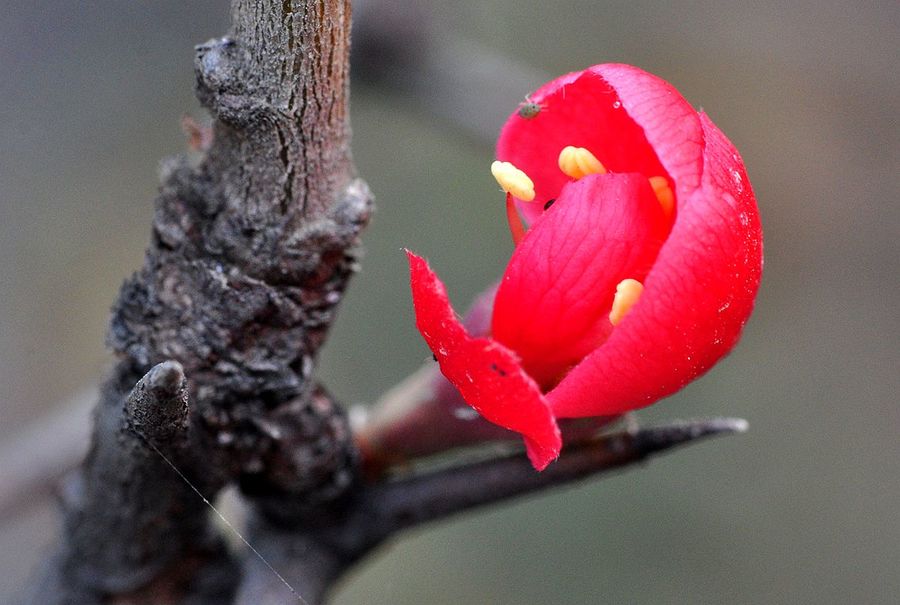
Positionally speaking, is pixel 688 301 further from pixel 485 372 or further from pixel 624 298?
pixel 485 372

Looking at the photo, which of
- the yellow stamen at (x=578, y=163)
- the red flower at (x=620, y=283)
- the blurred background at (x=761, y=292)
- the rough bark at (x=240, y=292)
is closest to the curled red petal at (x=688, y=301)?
the red flower at (x=620, y=283)

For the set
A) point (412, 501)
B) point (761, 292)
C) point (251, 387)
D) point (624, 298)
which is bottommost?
point (761, 292)

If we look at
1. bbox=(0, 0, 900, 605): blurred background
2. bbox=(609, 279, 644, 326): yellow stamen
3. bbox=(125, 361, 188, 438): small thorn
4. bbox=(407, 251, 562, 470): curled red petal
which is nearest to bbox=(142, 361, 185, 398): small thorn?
bbox=(125, 361, 188, 438): small thorn

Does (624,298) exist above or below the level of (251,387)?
above

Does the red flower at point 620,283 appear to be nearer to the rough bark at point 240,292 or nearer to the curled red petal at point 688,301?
the curled red petal at point 688,301

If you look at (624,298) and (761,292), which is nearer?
(624,298)

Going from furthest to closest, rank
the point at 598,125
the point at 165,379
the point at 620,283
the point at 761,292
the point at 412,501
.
→ the point at 761,292 < the point at 412,501 < the point at 598,125 < the point at 620,283 < the point at 165,379

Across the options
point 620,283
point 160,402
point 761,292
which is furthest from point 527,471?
point 761,292

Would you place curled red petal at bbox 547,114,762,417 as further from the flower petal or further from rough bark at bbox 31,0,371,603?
rough bark at bbox 31,0,371,603
